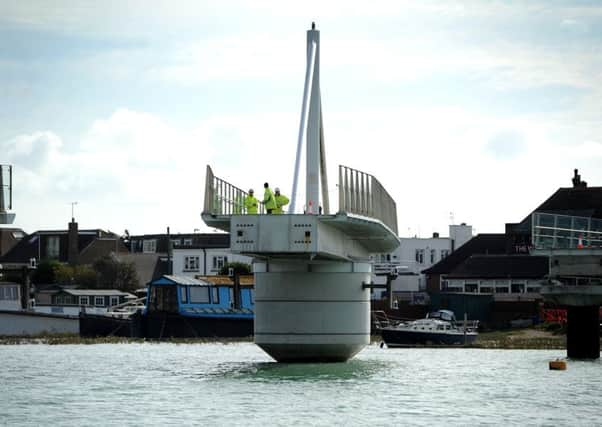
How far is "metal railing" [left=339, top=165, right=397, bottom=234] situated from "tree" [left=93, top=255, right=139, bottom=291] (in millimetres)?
74928

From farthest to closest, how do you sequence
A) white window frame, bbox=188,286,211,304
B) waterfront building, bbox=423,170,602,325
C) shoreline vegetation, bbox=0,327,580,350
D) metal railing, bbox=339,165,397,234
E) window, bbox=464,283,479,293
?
window, bbox=464,283,479,293 → waterfront building, bbox=423,170,602,325 → white window frame, bbox=188,286,211,304 → shoreline vegetation, bbox=0,327,580,350 → metal railing, bbox=339,165,397,234

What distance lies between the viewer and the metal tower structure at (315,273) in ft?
165

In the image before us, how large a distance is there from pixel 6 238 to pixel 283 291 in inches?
4609

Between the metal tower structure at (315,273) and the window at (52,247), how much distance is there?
99856mm

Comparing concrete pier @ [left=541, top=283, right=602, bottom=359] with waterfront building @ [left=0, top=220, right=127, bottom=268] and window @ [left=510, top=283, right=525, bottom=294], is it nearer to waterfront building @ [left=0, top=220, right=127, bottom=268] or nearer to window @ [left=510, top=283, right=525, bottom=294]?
window @ [left=510, top=283, right=525, bottom=294]

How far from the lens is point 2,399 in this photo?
4066 centimetres

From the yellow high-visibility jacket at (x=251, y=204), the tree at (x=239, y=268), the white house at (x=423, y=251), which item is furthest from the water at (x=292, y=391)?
the white house at (x=423, y=251)

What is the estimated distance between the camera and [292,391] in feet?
138

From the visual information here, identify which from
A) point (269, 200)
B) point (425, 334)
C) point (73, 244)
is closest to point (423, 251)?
point (73, 244)

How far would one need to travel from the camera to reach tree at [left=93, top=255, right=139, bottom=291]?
130250mm

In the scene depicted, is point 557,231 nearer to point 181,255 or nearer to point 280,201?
point 280,201

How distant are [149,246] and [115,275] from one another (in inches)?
1140

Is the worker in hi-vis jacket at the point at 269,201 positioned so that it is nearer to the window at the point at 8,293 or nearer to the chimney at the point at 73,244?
the window at the point at 8,293

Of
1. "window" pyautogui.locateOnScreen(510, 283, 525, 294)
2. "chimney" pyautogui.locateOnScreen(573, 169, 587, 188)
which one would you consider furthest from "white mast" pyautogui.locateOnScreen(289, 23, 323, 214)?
"chimney" pyautogui.locateOnScreen(573, 169, 587, 188)
